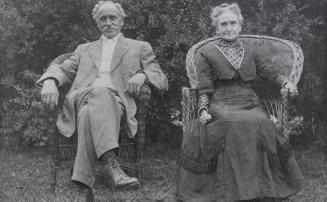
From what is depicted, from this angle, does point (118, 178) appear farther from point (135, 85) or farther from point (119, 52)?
point (119, 52)

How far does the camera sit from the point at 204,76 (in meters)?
4.23

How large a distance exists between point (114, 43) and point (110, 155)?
1284mm

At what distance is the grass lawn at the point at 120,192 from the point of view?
14.7ft

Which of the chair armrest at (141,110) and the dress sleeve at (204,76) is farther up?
the dress sleeve at (204,76)

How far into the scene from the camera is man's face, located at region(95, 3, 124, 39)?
4.51 meters

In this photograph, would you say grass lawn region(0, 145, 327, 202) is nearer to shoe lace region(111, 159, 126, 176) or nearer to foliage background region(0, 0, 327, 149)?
foliage background region(0, 0, 327, 149)

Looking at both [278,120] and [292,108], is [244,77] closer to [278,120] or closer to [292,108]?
[278,120]

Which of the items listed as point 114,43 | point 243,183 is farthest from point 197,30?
point 243,183

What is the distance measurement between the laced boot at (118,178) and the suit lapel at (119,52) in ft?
3.43

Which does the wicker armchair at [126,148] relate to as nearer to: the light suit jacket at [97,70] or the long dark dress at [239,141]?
the light suit jacket at [97,70]

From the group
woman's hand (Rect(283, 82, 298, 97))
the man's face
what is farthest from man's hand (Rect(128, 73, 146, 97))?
woman's hand (Rect(283, 82, 298, 97))

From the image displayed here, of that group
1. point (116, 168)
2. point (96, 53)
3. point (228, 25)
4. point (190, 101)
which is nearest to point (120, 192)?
point (116, 168)

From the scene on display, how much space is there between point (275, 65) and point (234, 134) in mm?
997

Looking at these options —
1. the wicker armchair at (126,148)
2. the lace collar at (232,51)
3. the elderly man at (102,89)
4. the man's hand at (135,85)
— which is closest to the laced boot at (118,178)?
the elderly man at (102,89)
